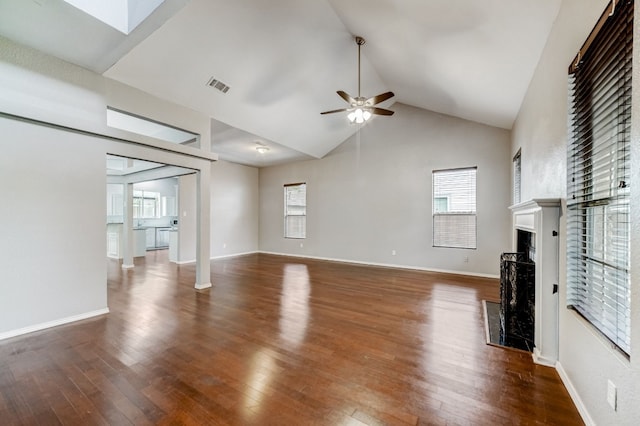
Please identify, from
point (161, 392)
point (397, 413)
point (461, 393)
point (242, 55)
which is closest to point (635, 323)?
point (461, 393)

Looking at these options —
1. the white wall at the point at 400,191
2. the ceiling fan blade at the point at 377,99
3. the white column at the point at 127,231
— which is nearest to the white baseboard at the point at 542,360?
the ceiling fan blade at the point at 377,99

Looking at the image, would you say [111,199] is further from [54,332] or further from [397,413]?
[397,413]

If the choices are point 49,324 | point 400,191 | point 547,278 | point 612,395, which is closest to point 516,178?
point 400,191

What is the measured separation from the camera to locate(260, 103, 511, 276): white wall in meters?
5.40

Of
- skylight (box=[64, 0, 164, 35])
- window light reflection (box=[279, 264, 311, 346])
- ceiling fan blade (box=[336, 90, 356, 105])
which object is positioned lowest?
window light reflection (box=[279, 264, 311, 346])

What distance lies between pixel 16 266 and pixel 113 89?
2.33 meters

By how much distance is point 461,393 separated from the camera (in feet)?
6.27

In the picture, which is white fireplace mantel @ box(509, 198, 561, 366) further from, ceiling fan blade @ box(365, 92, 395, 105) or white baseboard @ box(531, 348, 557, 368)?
ceiling fan blade @ box(365, 92, 395, 105)

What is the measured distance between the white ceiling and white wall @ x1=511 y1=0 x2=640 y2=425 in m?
0.39

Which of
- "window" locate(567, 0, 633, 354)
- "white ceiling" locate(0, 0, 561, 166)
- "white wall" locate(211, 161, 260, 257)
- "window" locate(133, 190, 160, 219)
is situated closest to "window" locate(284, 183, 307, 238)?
"white wall" locate(211, 161, 260, 257)

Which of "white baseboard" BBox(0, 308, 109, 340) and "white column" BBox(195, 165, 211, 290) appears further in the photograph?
"white column" BBox(195, 165, 211, 290)

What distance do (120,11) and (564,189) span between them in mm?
4300

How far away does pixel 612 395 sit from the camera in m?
1.35

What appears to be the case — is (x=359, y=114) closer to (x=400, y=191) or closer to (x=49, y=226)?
(x=400, y=191)
